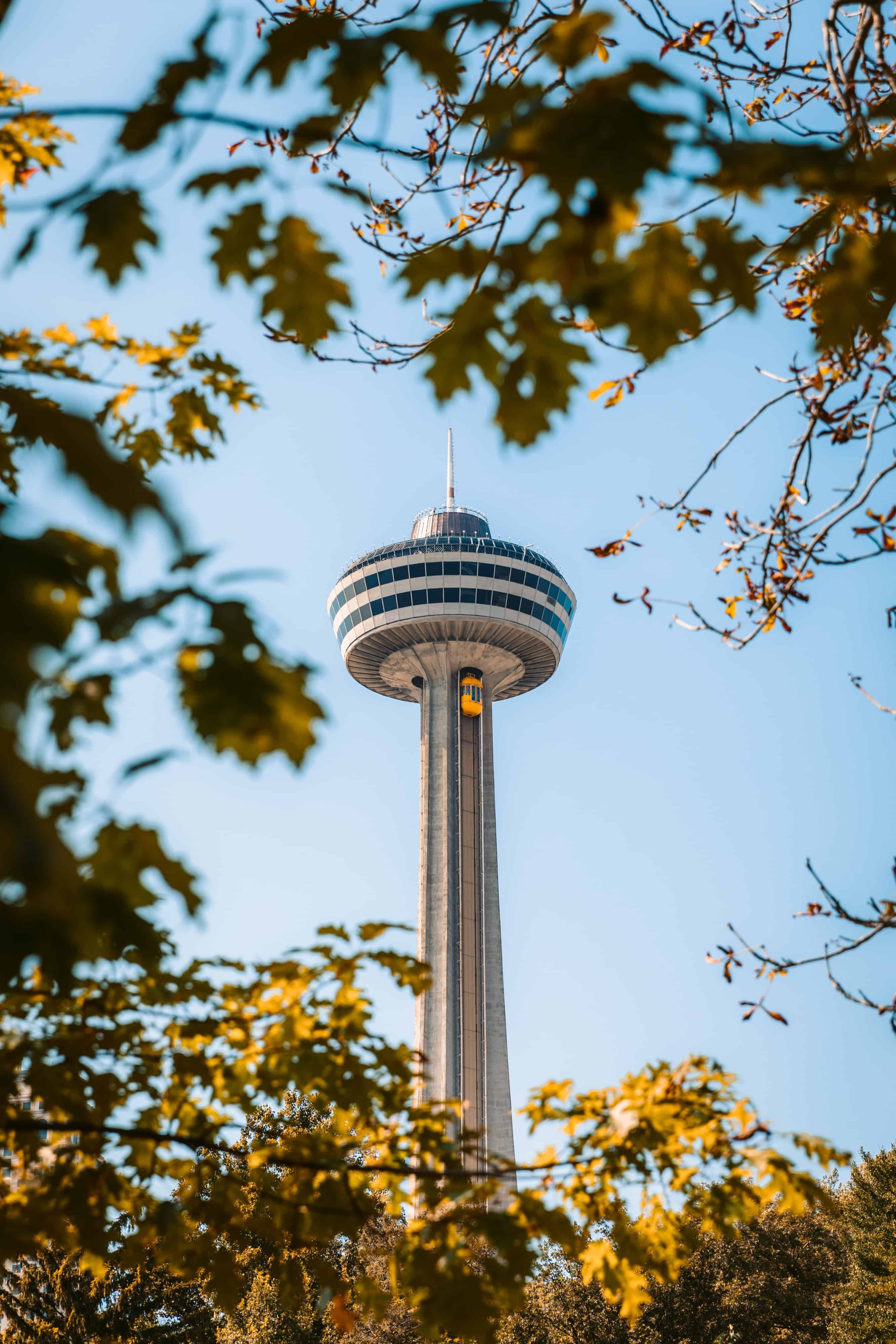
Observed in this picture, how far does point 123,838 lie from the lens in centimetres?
348

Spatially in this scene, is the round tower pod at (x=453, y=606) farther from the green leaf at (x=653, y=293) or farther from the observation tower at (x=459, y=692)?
the green leaf at (x=653, y=293)

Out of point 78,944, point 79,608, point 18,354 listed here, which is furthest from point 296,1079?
point 18,354

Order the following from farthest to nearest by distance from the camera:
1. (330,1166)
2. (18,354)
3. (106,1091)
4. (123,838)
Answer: (18,354), (106,1091), (330,1166), (123,838)

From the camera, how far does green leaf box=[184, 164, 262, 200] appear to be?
2928 mm

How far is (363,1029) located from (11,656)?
3.94 meters

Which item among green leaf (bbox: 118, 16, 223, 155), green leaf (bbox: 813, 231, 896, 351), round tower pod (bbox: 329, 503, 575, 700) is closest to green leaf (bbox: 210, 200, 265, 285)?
green leaf (bbox: 118, 16, 223, 155)

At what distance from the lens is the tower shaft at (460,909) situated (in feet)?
205

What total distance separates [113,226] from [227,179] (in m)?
0.34

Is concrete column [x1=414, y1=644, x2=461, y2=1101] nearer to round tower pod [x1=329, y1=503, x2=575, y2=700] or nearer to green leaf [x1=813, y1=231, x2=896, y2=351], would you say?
round tower pod [x1=329, y1=503, x2=575, y2=700]

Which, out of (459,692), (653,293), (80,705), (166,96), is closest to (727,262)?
(653,293)

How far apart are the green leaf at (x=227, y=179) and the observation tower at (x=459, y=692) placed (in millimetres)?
62078

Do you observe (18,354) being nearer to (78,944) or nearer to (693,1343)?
(78,944)

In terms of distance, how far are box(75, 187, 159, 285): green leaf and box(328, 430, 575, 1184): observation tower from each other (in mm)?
61912

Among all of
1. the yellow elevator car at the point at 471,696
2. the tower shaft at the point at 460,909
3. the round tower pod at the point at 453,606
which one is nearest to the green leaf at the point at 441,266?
the tower shaft at the point at 460,909
